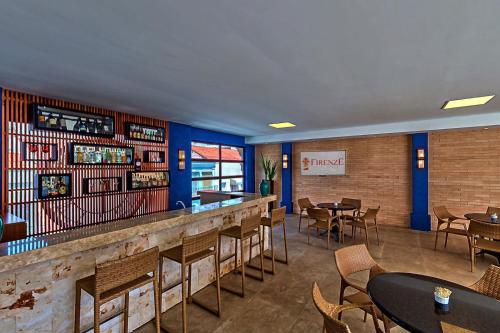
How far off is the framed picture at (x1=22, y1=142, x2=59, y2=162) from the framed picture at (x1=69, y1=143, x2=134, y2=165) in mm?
237

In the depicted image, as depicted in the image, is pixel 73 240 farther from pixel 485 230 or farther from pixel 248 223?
pixel 485 230

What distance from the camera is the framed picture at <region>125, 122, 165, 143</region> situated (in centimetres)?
501

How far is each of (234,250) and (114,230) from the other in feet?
7.42

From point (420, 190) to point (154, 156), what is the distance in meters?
6.80

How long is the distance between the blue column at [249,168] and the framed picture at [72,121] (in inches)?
210

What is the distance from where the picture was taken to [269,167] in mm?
9094

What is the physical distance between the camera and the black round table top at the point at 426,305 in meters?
1.41

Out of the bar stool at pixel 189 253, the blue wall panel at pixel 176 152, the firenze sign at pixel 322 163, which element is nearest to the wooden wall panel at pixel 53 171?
the blue wall panel at pixel 176 152

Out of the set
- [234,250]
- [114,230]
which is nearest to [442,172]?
[234,250]

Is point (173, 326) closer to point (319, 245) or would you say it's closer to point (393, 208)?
point (319, 245)

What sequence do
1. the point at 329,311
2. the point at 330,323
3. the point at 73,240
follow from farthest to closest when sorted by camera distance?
A: the point at 73,240 → the point at 329,311 → the point at 330,323

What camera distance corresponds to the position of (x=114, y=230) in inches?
85.8

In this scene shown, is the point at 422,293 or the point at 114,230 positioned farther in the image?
the point at 114,230

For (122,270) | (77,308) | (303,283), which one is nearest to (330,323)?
(122,270)
